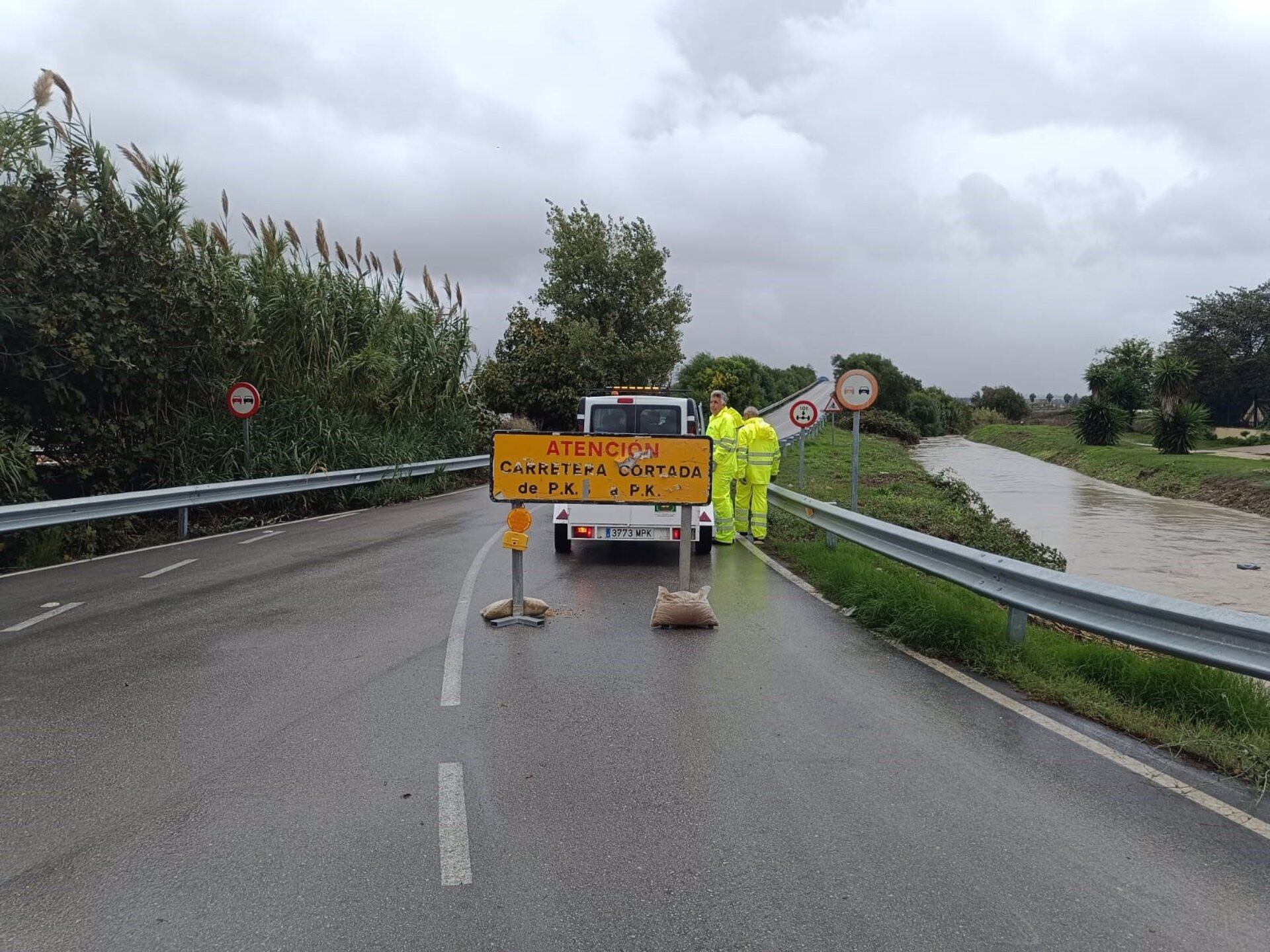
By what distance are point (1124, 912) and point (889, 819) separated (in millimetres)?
991

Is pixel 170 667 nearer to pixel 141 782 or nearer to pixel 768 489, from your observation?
pixel 141 782

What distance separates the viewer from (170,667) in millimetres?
6668

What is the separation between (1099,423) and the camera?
149 ft

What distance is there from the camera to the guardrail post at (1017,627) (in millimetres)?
6969

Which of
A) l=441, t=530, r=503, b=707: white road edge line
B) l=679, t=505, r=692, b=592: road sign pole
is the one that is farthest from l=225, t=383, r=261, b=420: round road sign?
l=679, t=505, r=692, b=592: road sign pole

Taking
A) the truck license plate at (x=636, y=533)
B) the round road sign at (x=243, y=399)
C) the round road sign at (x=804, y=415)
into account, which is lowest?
the truck license plate at (x=636, y=533)

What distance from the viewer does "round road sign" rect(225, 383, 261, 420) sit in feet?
50.3

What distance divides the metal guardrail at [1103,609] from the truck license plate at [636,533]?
113 inches

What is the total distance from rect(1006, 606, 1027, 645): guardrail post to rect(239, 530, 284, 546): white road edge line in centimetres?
1004

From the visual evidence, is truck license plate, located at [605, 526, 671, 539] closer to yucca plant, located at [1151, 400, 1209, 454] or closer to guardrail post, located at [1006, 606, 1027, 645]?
guardrail post, located at [1006, 606, 1027, 645]

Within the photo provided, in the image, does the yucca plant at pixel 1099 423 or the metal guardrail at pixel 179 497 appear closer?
the metal guardrail at pixel 179 497

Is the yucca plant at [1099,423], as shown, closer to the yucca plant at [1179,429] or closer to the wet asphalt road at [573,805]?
the yucca plant at [1179,429]

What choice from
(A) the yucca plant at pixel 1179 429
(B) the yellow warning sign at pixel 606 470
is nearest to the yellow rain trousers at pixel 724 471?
(B) the yellow warning sign at pixel 606 470

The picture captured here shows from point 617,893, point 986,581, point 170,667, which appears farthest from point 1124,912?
point 170,667
